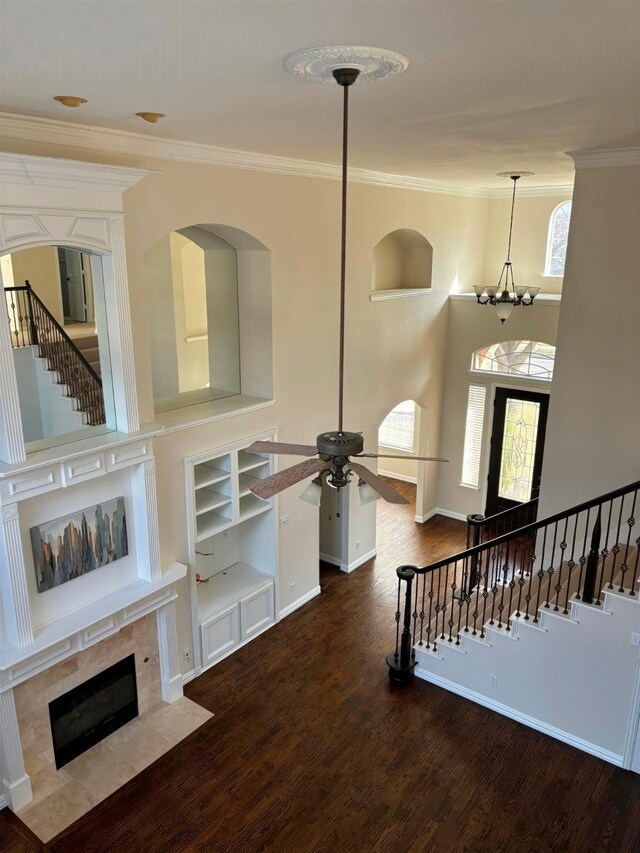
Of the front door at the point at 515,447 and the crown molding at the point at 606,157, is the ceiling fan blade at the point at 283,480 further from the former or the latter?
the front door at the point at 515,447

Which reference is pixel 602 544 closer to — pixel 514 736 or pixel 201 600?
pixel 514 736

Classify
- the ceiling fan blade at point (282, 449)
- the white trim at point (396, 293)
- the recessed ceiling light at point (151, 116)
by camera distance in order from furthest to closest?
the white trim at point (396, 293) → the recessed ceiling light at point (151, 116) → the ceiling fan blade at point (282, 449)

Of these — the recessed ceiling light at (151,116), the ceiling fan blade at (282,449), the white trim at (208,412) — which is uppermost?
the recessed ceiling light at (151,116)

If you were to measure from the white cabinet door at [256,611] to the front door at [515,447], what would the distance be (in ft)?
17.4

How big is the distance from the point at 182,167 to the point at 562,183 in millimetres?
6577

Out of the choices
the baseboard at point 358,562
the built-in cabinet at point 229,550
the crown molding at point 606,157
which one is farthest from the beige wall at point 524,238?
the built-in cabinet at point 229,550

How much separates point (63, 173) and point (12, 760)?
193 inches

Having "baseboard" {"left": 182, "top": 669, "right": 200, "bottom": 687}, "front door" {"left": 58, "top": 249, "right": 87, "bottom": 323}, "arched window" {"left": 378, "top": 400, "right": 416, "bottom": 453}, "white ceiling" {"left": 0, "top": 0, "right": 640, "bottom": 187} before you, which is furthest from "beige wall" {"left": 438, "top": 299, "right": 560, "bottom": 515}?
"front door" {"left": 58, "top": 249, "right": 87, "bottom": 323}

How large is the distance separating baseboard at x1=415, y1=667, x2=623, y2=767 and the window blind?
5.15m

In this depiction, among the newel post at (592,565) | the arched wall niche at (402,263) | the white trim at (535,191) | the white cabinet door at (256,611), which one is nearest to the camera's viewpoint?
the newel post at (592,565)

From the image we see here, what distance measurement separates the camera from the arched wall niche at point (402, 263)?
10.4 metres

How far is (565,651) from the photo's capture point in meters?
6.18

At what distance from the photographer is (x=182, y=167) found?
6055mm

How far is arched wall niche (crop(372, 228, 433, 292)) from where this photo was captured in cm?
1037
